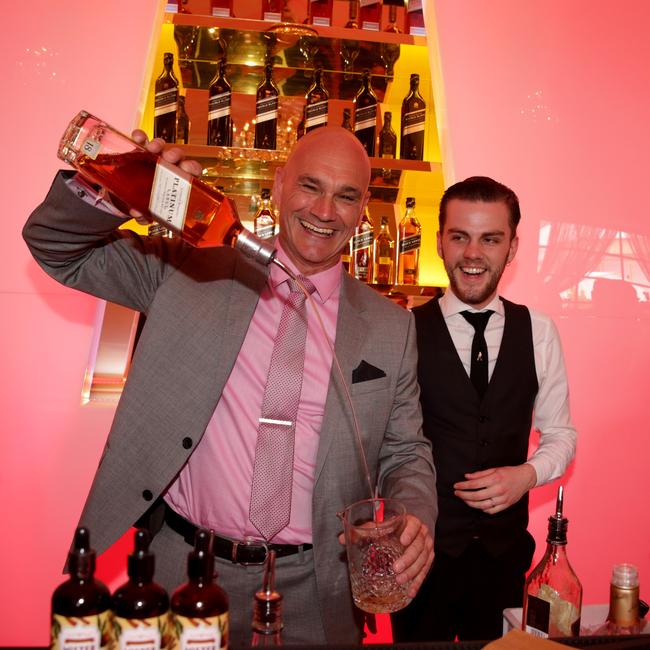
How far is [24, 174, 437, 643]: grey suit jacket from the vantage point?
1527 millimetres

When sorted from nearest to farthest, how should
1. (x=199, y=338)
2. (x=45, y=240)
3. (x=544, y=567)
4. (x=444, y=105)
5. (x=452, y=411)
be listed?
1. (x=544, y=567)
2. (x=45, y=240)
3. (x=199, y=338)
4. (x=452, y=411)
5. (x=444, y=105)

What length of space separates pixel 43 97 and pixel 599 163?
77.6 inches

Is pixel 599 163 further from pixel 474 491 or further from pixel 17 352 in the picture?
pixel 17 352

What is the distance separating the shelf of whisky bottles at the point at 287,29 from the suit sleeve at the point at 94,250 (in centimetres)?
122

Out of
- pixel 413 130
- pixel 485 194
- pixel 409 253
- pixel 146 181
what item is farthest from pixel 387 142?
pixel 146 181

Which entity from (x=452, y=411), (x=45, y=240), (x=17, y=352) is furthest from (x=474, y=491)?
(x=17, y=352)

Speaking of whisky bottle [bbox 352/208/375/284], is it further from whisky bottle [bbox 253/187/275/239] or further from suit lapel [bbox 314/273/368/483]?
suit lapel [bbox 314/273/368/483]

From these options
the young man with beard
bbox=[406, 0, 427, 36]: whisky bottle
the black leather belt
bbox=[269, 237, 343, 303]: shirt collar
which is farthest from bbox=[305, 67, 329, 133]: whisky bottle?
the black leather belt

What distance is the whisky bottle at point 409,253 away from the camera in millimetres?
2896

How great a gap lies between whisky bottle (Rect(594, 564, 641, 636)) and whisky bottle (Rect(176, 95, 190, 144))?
219 cm

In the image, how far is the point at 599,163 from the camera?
2836mm

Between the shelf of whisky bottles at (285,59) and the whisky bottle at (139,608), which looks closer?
the whisky bottle at (139,608)

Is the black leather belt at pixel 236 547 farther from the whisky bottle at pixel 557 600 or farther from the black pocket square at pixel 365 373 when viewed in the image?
the whisky bottle at pixel 557 600

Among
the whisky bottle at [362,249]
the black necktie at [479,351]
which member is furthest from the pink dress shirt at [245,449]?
the whisky bottle at [362,249]
